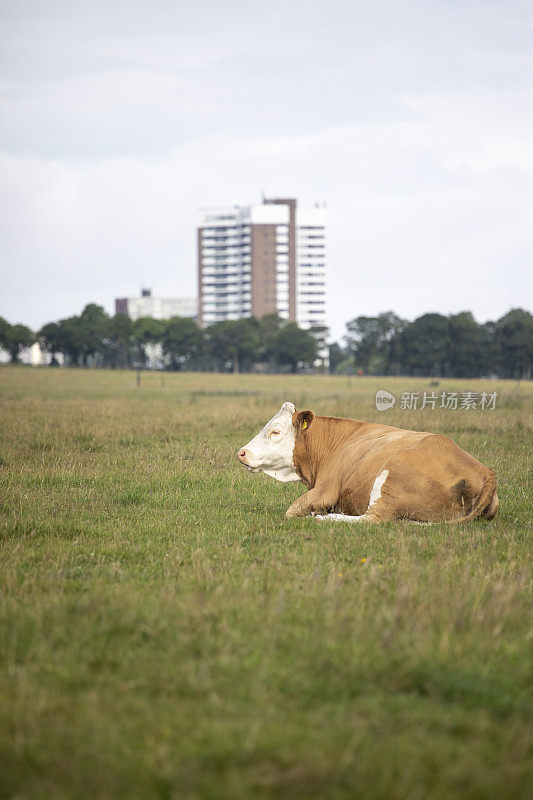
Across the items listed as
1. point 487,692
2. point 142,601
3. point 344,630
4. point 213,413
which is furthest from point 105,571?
point 213,413

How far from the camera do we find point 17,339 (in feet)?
409

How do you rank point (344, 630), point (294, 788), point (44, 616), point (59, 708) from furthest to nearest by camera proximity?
point (44, 616) → point (344, 630) → point (59, 708) → point (294, 788)

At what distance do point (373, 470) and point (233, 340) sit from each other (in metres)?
132

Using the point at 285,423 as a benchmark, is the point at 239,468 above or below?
below

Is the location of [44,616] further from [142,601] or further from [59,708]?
[59,708]

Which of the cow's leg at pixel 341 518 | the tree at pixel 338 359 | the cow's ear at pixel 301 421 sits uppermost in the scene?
the tree at pixel 338 359

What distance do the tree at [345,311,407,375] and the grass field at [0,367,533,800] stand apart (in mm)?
126575

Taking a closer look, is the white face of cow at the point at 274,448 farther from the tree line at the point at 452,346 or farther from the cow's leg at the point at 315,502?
the tree line at the point at 452,346

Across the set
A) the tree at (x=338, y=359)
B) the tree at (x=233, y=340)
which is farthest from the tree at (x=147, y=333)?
the tree at (x=338, y=359)

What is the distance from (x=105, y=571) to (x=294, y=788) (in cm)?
351

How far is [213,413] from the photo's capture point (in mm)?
22312

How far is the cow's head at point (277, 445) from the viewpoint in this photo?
998 centimetres

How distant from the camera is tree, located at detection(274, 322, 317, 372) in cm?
14400
